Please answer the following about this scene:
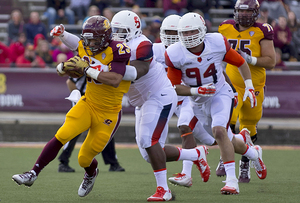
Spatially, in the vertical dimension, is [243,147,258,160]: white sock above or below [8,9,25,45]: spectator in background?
above

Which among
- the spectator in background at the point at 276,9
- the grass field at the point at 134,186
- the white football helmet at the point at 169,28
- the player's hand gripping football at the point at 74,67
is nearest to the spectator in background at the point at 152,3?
the spectator in background at the point at 276,9

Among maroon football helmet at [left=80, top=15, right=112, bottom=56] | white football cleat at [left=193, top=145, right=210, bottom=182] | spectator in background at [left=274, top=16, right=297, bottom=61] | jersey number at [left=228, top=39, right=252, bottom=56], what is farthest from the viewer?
spectator in background at [left=274, top=16, right=297, bottom=61]

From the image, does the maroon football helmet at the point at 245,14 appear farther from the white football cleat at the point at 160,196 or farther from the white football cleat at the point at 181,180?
the white football cleat at the point at 160,196

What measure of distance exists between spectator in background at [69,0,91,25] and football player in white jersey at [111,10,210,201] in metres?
8.91

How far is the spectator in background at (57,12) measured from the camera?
13.5 meters

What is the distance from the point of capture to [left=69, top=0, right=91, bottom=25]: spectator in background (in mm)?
13641

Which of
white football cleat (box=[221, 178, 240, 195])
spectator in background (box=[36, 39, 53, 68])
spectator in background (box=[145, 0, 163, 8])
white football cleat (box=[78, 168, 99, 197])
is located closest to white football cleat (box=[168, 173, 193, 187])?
white football cleat (box=[221, 178, 240, 195])

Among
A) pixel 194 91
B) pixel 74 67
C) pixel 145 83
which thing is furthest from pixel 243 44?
pixel 74 67

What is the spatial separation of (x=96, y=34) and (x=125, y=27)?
572mm

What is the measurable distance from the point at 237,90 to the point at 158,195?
→ 2.24 metres

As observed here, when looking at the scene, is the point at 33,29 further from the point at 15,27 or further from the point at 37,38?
the point at 37,38

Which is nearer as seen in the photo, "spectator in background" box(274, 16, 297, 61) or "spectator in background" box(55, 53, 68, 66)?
"spectator in background" box(55, 53, 68, 66)

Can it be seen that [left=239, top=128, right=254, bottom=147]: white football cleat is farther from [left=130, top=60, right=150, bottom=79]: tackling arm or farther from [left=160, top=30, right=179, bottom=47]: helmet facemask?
[left=130, top=60, right=150, bottom=79]: tackling arm

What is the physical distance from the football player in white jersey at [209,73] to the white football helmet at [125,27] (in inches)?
16.6
